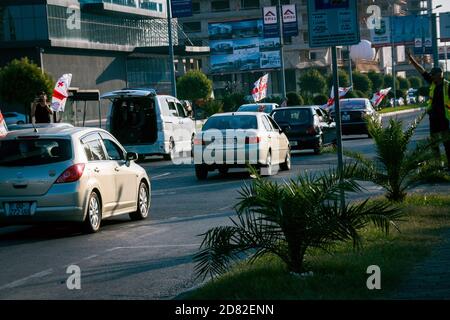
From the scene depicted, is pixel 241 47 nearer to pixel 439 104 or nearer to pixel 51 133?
A: pixel 439 104

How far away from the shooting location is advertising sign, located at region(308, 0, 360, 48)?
13484 mm

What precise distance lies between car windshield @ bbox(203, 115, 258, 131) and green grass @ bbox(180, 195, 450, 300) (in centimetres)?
1383

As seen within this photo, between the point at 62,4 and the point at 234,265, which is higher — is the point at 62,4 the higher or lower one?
the higher one

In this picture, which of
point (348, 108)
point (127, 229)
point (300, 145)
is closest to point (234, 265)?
point (127, 229)

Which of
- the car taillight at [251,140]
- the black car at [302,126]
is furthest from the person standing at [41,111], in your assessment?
the car taillight at [251,140]

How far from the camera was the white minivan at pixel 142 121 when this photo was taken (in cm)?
3438

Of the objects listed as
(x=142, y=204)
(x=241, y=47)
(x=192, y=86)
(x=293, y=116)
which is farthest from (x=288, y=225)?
(x=241, y=47)

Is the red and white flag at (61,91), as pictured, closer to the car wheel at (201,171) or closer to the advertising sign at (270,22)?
the car wheel at (201,171)

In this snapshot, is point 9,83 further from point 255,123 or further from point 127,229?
point 127,229

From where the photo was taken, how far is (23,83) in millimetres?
74062

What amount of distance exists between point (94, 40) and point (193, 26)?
5006 centimetres

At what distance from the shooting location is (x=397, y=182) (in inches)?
667

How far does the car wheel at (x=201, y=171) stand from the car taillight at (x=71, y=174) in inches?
431

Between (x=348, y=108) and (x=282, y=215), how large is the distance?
119 feet
